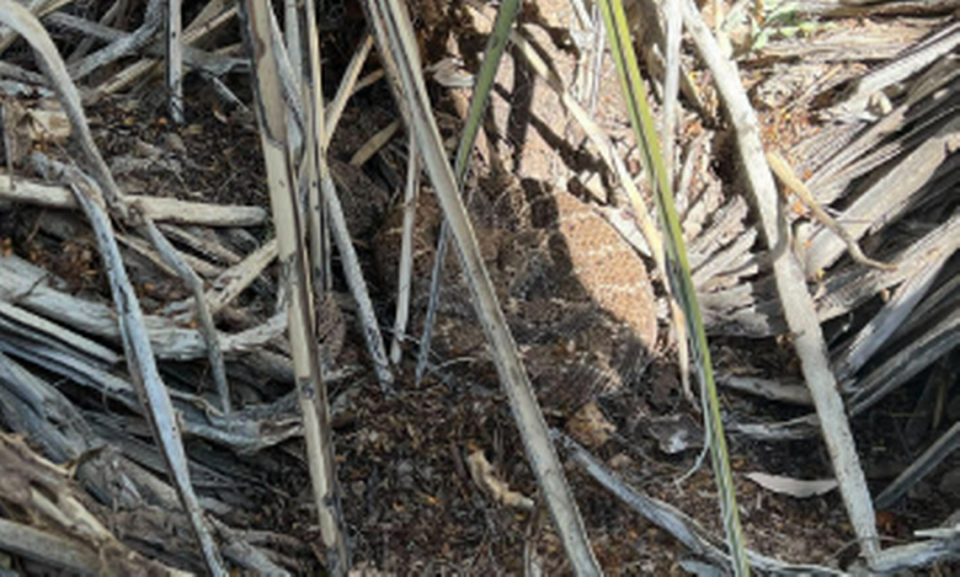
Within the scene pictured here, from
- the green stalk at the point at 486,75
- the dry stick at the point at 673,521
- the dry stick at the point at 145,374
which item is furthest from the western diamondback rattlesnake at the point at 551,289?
the green stalk at the point at 486,75

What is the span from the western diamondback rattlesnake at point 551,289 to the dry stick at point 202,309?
1.95ft

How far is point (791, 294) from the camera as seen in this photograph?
3.05 m

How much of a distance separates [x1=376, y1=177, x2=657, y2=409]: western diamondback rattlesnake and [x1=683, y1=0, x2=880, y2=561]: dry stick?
1.28 feet

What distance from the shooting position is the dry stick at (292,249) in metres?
1.31

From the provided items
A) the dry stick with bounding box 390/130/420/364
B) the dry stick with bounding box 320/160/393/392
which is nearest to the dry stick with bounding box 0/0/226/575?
the dry stick with bounding box 320/160/393/392

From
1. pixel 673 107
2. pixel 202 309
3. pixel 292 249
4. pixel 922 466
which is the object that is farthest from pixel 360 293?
pixel 922 466

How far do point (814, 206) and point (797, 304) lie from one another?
28cm

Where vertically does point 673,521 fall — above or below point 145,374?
below

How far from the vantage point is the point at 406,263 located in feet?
8.98

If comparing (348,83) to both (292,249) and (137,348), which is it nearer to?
(137,348)

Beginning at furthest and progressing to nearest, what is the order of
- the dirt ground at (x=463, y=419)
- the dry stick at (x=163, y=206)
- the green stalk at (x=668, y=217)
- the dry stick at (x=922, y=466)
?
1. the dry stick at (x=922, y=466)
2. the dirt ground at (x=463, y=419)
3. the dry stick at (x=163, y=206)
4. the green stalk at (x=668, y=217)

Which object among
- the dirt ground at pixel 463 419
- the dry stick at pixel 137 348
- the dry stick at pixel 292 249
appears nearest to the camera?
the dry stick at pixel 292 249

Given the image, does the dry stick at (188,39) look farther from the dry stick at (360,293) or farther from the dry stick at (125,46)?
the dry stick at (360,293)

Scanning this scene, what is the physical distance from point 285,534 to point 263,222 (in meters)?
0.80
